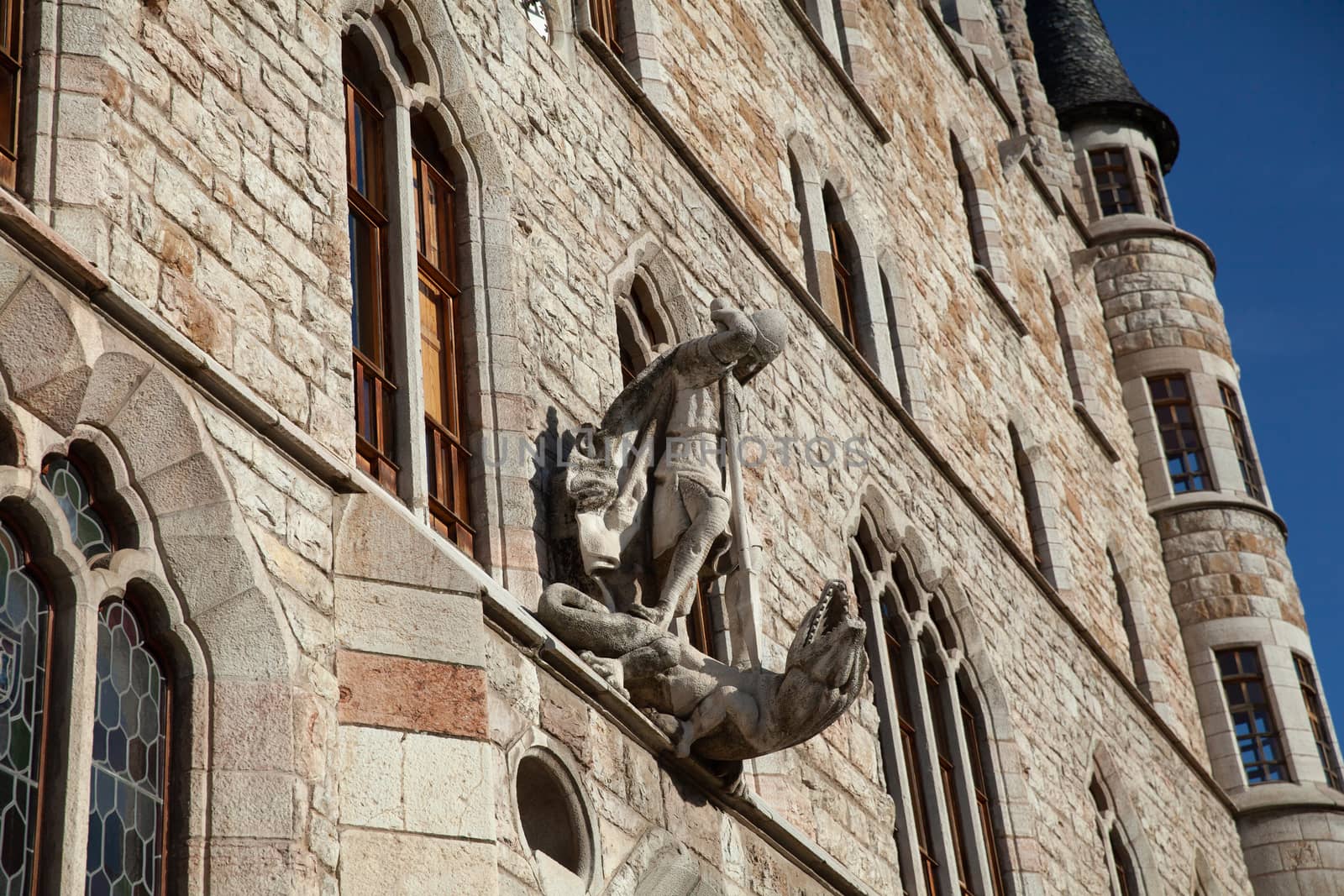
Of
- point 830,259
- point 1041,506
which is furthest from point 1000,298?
point 830,259

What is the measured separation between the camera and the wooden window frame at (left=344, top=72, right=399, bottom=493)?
7.25 metres

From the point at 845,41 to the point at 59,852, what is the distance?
36.8ft

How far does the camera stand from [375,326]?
754 cm

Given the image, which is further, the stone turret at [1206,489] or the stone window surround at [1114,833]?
the stone turret at [1206,489]

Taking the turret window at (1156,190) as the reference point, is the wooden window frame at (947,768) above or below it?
below

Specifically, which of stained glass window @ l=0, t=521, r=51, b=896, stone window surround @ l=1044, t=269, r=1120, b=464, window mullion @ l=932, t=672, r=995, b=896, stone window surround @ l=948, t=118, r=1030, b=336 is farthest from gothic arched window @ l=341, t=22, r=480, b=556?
stone window surround @ l=1044, t=269, r=1120, b=464

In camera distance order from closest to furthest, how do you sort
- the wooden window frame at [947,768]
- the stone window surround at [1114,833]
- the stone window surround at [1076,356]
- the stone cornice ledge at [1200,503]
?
the wooden window frame at [947,768], the stone window surround at [1114,833], the stone window surround at [1076,356], the stone cornice ledge at [1200,503]

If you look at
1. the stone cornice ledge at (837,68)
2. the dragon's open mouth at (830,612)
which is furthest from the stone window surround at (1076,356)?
the dragon's open mouth at (830,612)

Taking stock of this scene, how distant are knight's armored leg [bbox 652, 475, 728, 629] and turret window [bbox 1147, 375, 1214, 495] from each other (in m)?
12.8

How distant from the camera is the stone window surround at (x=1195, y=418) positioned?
2000 cm

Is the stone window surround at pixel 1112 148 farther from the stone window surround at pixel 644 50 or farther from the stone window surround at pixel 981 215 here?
the stone window surround at pixel 644 50

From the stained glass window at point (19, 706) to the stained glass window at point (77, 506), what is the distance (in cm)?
18

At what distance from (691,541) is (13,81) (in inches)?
122

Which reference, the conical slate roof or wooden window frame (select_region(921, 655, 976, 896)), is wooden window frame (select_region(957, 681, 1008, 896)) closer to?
wooden window frame (select_region(921, 655, 976, 896))
